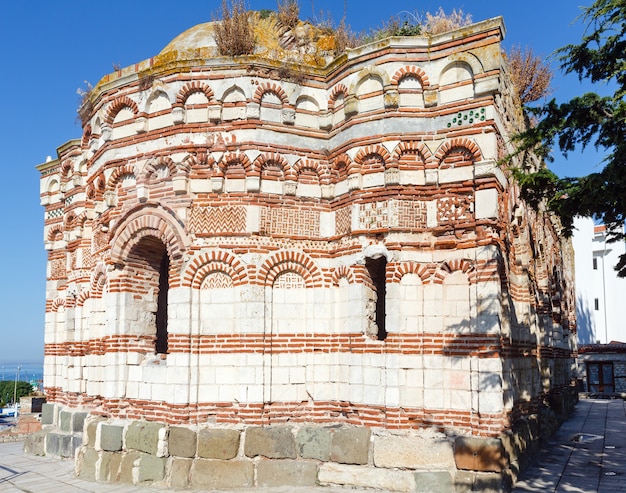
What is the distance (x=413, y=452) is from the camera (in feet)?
28.6

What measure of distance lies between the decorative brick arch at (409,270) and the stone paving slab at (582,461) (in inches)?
133

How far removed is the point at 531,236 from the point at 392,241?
4484 millimetres

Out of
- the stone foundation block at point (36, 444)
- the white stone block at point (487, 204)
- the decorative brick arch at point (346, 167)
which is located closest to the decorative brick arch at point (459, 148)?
the white stone block at point (487, 204)

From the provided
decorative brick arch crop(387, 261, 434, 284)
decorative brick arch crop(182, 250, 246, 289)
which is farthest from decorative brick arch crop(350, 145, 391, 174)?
decorative brick arch crop(182, 250, 246, 289)

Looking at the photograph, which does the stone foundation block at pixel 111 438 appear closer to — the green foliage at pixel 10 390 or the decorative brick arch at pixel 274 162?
the decorative brick arch at pixel 274 162

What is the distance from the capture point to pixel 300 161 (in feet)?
34.1

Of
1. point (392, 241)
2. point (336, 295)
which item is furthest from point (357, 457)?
point (392, 241)

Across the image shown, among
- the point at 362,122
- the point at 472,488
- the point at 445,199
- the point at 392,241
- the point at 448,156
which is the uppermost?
the point at 362,122

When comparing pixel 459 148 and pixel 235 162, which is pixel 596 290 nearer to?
pixel 459 148

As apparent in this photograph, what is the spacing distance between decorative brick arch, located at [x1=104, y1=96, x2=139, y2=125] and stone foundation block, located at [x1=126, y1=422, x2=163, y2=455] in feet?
18.1

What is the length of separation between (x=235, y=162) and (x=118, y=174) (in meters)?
2.46

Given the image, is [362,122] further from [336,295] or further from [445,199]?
[336,295]

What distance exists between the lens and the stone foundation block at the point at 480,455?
8.34 metres

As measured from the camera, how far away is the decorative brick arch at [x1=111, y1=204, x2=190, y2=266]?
10008 mm
